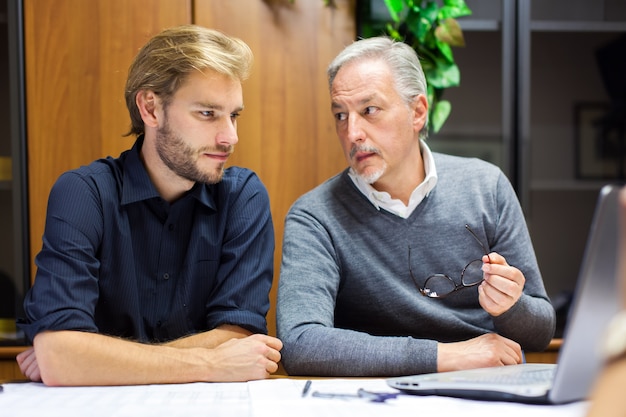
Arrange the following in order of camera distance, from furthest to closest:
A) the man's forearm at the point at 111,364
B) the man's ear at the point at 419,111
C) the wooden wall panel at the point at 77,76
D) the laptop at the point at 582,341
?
the wooden wall panel at the point at 77,76 → the man's ear at the point at 419,111 → the man's forearm at the point at 111,364 → the laptop at the point at 582,341

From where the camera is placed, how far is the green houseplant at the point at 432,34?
94.2 inches

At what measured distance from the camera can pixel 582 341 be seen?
71 centimetres

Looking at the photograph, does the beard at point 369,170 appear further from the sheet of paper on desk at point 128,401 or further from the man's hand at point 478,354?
the sheet of paper on desk at point 128,401

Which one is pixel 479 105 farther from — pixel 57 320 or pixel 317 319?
pixel 57 320

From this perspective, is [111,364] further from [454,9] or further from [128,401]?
[454,9]

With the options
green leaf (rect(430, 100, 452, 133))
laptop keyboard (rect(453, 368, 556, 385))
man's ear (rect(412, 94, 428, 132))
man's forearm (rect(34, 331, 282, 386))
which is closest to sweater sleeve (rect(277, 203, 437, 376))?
man's forearm (rect(34, 331, 282, 386))

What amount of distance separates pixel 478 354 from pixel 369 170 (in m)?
0.59

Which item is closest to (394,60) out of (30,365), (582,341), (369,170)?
(369,170)

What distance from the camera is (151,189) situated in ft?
5.27

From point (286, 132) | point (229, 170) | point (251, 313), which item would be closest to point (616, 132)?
point (286, 132)

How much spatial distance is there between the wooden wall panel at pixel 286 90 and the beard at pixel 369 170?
26.0 inches

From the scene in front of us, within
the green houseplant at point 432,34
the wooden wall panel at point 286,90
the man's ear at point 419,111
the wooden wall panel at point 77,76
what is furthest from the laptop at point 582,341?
the wooden wall panel at point 77,76

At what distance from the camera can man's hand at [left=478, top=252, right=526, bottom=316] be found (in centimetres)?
130

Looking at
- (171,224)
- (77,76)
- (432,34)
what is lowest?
(171,224)
